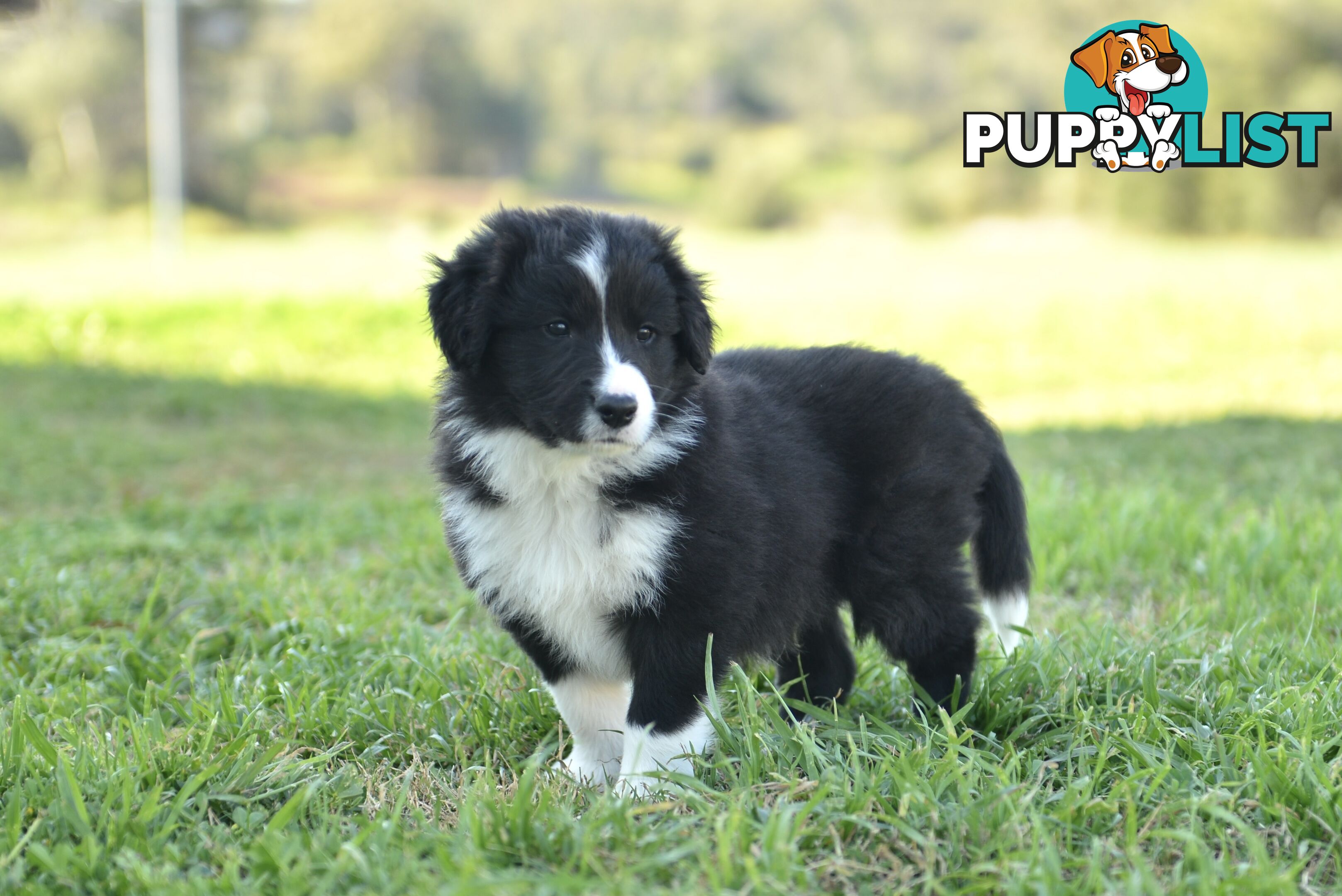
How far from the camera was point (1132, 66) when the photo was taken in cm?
664

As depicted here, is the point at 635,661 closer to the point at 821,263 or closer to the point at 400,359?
the point at 400,359

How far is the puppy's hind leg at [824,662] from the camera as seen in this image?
3.29 metres

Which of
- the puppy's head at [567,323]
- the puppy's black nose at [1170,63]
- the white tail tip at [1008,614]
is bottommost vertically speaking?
the white tail tip at [1008,614]

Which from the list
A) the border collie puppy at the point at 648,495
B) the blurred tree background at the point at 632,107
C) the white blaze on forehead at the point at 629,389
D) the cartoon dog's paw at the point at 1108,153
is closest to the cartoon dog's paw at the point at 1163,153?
the cartoon dog's paw at the point at 1108,153

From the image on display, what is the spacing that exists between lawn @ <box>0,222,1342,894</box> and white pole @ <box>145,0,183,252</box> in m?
9.55

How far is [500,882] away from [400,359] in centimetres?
1062

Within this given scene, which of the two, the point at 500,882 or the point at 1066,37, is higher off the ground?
the point at 1066,37

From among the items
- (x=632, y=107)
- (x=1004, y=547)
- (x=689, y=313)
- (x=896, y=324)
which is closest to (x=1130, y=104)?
(x=1004, y=547)

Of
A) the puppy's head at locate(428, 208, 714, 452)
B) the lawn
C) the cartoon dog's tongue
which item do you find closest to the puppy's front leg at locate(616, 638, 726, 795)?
the lawn

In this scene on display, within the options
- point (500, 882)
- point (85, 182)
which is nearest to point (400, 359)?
point (500, 882)

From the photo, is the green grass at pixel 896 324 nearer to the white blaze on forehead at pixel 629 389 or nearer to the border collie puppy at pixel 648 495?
the border collie puppy at pixel 648 495

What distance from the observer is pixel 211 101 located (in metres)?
24.7

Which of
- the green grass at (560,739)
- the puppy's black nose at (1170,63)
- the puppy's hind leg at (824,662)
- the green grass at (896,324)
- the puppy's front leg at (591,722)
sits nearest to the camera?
the green grass at (560,739)

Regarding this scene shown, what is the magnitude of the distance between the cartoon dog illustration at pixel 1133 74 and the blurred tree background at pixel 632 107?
64.1 ft
